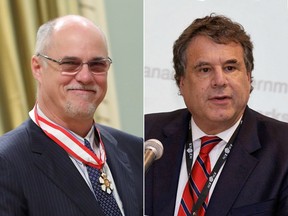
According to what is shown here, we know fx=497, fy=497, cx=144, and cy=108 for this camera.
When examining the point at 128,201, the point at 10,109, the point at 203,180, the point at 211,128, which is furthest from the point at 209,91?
the point at 10,109

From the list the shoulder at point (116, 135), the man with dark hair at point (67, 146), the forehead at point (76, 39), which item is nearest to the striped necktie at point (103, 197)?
the man with dark hair at point (67, 146)

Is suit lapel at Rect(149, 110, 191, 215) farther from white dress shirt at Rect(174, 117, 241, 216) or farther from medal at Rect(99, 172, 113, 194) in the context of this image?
medal at Rect(99, 172, 113, 194)

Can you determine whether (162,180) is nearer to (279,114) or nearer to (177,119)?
(177,119)

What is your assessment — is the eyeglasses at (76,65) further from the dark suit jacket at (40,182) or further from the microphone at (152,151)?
the microphone at (152,151)

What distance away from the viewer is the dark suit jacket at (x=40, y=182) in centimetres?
151

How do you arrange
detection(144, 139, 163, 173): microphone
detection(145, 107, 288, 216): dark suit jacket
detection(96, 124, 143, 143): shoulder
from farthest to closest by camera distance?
detection(96, 124, 143, 143): shoulder < detection(144, 139, 163, 173): microphone < detection(145, 107, 288, 216): dark suit jacket

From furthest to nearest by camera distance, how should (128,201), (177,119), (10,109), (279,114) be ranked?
1. (10,109)
2. (128,201)
3. (177,119)
4. (279,114)

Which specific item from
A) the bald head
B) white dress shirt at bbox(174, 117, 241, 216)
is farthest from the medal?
the bald head

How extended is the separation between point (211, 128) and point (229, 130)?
0.05 meters

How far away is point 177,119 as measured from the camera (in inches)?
56.0

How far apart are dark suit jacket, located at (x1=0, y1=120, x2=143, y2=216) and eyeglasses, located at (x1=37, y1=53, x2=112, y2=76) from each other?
22 cm

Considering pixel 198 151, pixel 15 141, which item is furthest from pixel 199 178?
pixel 15 141

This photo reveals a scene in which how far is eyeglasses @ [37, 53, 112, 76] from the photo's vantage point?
169 cm

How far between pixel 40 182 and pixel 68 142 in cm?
18
